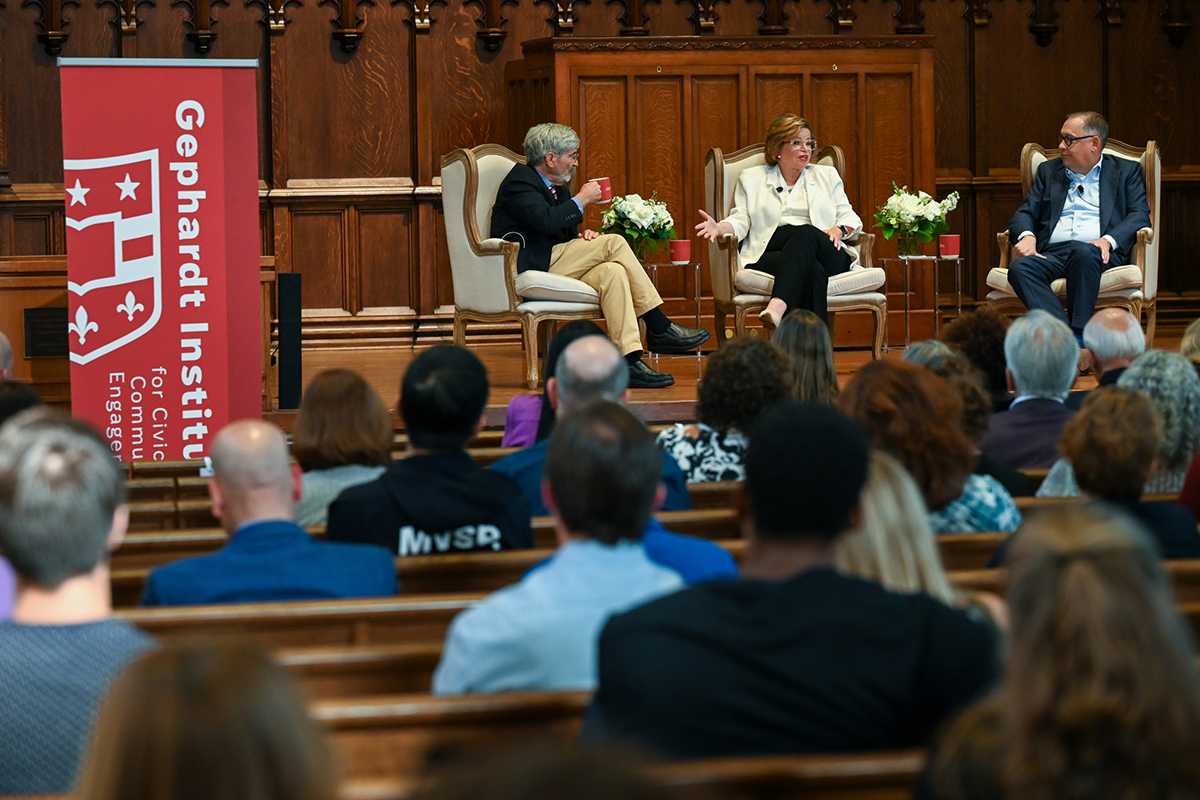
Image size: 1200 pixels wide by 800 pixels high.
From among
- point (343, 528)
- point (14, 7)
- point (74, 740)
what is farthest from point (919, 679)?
point (14, 7)

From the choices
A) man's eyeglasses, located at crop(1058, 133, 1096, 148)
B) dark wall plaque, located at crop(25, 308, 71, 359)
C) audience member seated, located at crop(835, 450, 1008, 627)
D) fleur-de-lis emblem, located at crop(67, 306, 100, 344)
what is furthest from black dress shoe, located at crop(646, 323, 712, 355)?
audience member seated, located at crop(835, 450, 1008, 627)

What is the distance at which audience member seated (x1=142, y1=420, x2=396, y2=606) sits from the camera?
2357mm

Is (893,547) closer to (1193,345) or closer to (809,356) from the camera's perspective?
(809,356)

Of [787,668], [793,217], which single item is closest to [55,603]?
[787,668]

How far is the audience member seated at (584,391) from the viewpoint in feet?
10.6

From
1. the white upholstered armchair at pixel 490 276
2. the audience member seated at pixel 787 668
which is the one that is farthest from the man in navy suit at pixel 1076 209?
the audience member seated at pixel 787 668

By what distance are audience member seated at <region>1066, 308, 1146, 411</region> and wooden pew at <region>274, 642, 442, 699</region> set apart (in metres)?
2.62

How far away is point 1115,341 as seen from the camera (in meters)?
4.15

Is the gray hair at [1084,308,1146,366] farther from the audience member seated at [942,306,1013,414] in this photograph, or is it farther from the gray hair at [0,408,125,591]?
the gray hair at [0,408,125,591]

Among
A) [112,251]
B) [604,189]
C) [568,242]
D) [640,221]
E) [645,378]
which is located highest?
[604,189]

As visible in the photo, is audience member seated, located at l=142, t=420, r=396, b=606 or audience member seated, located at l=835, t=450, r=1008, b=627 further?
audience member seated, located at l=142, t=420, r=396, b=606

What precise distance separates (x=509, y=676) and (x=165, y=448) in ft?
10.3

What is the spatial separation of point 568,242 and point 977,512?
4.10 metres

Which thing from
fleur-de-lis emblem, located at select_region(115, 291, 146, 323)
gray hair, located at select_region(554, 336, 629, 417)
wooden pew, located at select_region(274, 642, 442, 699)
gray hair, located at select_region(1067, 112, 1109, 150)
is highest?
gray hair, located at select_region(1067, 112, 1109, 150)
